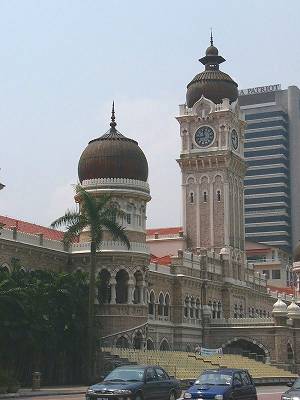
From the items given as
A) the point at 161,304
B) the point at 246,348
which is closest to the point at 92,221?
the point at 161,304

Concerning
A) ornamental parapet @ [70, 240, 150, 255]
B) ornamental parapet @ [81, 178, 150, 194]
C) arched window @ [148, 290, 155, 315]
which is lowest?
arched window @ [148, 290, 155, 315]

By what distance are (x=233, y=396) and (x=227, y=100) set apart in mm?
58230

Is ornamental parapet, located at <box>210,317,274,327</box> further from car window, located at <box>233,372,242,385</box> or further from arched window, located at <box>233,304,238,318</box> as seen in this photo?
car window, located at <box>233,372,242,385</box>

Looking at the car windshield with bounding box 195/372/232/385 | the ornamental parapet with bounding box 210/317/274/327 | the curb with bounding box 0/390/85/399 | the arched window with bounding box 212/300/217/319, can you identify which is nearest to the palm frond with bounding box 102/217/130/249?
the curb with bounding box 0/390/85/399

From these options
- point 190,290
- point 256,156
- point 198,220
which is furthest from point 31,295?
point 256,156

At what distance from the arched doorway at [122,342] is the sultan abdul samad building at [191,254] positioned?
64 millimetres

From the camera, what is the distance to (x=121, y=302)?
53062 millimetres

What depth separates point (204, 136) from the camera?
266 feet

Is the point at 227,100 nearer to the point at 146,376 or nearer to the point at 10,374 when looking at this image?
the point at 10,374

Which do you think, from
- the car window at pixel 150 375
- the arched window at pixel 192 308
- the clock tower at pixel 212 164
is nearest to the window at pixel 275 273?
the clock tower at pixel 212 164

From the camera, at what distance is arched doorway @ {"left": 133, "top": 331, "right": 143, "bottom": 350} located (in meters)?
53.1

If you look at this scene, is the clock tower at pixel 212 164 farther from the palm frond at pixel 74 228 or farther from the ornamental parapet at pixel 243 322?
the palm frond at pixel 74 228

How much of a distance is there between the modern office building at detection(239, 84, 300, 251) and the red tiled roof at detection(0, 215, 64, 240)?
86.0 metres

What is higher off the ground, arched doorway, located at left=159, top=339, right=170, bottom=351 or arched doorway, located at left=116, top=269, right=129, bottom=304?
arched doorway, located at left=116, top=269, right=129, bottom=304
